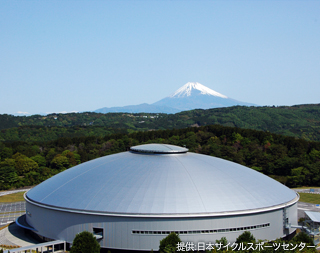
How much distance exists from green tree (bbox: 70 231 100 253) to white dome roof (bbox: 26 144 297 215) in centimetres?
313

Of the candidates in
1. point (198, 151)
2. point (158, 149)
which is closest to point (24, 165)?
point (198, 151)

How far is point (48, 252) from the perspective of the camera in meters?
38.0

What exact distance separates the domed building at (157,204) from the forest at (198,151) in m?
55.9

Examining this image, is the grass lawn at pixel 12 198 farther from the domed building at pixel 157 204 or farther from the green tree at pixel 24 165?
the domed building at pixel 157 204

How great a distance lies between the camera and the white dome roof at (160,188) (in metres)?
36.4

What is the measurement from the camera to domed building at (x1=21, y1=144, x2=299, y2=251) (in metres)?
35.5

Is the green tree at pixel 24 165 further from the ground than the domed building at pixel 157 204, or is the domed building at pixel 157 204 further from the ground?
the domed building at pixel 157 204

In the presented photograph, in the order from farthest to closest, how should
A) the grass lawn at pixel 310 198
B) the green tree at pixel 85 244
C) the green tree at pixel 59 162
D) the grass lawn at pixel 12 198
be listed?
the green tree at pixel 59 162 → the grass lawn at pixel 12 198 → the grass lawn at pixel 310 198 → the green tree at pixel 85 244

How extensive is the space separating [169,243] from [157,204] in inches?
184

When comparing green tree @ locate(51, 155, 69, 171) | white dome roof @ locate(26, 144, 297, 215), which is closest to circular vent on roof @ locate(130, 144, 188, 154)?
white dome roof @ locate(26, 144, 297, 215)

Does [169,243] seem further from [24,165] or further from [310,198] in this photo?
[24,165]

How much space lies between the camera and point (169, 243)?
107 ft

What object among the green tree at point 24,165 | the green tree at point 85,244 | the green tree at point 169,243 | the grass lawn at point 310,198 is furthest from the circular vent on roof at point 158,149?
the green tree at point 24,165

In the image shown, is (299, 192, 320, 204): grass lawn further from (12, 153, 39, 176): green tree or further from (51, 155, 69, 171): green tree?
(12, 153, 39, 176): green tree
